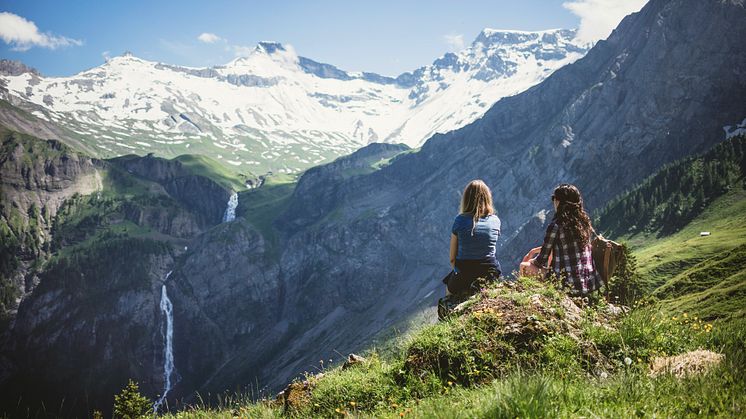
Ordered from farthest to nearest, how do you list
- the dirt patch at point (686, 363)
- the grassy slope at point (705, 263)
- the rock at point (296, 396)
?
the grassy slope at point (705, 263)
the rock at point (296, 396)
the dirt patch at point (686, 363)

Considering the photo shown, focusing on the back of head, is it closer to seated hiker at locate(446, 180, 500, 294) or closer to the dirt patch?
seated hiker at locate(446, 180, 500, 294)

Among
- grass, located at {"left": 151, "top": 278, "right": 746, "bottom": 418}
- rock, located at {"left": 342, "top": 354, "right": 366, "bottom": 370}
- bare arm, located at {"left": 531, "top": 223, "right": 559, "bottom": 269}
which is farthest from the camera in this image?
bare arm, located at {"left": 531, "top": 223, "right": 559, "bottom": 269}

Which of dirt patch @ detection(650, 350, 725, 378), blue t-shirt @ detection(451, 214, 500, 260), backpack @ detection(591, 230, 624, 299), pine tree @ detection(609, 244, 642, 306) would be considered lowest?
pine tree @ detection(609, 244, 642, 306)

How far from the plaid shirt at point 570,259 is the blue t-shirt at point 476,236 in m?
1.33

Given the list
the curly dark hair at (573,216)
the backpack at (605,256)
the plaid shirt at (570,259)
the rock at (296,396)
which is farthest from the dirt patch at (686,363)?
the rock at (296,396)

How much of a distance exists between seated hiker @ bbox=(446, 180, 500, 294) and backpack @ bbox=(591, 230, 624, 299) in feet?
8.70

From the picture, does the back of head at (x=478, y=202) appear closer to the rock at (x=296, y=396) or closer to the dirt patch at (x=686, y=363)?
the dirt patch at (x=686, y=363)

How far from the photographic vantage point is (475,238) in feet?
39.1

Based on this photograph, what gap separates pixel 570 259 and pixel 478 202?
8.85ft

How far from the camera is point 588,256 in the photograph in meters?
11.7

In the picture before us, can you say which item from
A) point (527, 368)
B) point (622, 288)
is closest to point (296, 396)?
point (527, 368)

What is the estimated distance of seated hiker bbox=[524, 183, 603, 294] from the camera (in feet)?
37.9

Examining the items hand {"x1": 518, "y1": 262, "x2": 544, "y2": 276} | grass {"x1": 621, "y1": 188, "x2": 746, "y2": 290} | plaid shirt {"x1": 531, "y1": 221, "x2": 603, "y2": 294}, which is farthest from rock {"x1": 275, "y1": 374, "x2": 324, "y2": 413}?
grass {"x1": 621, "y1": 188, "x2": 746, "y2": 290}

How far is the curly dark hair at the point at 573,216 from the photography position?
11.5 meters
